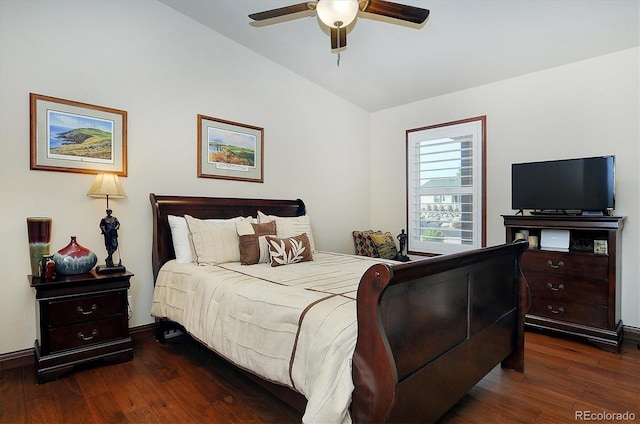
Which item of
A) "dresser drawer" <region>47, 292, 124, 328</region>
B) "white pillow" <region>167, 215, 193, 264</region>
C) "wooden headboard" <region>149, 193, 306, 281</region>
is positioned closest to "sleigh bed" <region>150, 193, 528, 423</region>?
"white pillow" <region>167, 215, 193, 264</region>

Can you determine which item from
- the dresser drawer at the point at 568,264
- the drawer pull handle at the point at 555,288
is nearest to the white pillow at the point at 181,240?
the dresser drawer at the point at 568,264

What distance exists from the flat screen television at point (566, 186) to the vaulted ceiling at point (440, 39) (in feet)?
3.41

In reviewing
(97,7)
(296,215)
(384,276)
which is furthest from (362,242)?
(97,7)

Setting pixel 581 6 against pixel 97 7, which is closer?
pixel 581 6

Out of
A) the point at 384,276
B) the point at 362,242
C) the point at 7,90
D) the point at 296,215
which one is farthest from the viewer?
the point at 362,242

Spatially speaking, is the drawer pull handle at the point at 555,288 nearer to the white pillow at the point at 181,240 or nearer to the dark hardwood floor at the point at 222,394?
the dark hardwood floor at the point at 222,394

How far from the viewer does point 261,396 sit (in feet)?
6.98

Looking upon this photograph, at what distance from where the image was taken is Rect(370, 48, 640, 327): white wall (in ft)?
10.1

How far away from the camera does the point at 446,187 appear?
433 cm

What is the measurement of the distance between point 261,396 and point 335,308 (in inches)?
37.4

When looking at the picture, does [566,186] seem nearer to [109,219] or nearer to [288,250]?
[288,250]

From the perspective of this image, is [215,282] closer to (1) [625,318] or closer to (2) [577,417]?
(2) [577,417]

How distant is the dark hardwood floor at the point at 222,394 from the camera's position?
192 cm

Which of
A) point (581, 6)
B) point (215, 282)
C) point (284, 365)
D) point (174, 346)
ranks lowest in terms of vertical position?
point (174, 346)
